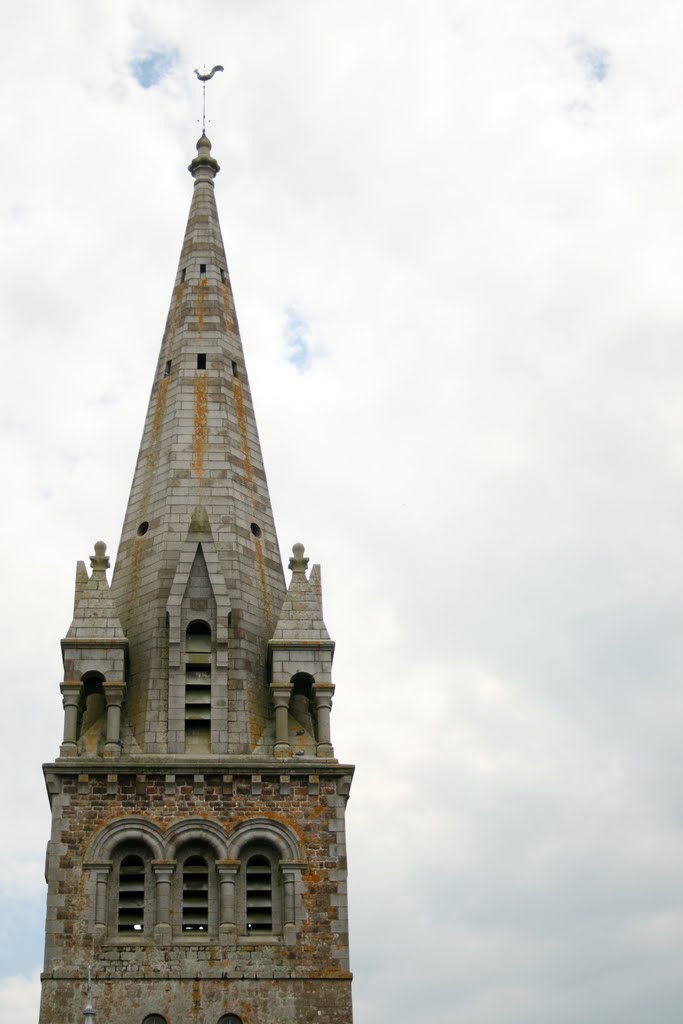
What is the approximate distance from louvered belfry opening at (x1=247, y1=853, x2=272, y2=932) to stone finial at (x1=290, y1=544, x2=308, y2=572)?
818 centimetres

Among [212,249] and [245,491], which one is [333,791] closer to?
[245,491]

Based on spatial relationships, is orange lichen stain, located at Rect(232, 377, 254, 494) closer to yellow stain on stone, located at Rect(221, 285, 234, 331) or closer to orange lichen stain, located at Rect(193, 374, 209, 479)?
orange lichen stain, located at Rect(193, 374, 209, 479)

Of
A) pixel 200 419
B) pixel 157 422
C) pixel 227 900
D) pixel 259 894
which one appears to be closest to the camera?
pixel 227 900

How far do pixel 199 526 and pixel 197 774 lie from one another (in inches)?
275

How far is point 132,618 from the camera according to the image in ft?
170

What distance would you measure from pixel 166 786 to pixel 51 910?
3942 mm

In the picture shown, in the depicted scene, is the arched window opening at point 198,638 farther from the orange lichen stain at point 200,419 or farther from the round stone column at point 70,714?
the orange lichen stain at point 200,419

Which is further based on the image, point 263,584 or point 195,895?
point 263,584

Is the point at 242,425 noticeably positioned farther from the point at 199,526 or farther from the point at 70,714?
the point at 70,714

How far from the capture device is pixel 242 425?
55844mm

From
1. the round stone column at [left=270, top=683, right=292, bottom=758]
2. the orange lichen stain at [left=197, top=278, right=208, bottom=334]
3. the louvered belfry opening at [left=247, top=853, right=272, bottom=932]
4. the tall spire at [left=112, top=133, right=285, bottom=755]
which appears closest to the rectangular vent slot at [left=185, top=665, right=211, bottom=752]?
the tall spire at [left=112, top=133, right=285, bottom=755]

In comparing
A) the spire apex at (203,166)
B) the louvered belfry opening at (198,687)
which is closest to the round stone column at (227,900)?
the louvered belfry opening at (198,687)

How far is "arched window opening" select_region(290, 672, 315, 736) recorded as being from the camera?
164ft

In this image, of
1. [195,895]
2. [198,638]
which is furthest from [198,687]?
[195,895]
